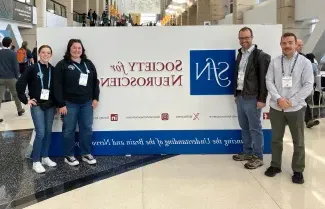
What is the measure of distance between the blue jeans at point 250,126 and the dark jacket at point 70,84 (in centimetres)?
176

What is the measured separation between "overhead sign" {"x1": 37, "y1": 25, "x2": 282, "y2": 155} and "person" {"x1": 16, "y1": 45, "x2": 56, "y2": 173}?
560 millimetres

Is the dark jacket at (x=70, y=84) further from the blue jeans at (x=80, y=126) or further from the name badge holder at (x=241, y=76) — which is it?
the name badge holder at (x=241, y=76)

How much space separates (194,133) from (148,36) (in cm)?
136

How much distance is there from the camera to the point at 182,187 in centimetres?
354

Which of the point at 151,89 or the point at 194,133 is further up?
the point at 151,89

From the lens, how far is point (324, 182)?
12.0 feet

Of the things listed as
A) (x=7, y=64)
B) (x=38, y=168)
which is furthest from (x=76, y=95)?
(x=7, y=64)

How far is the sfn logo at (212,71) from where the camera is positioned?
4.55 meters

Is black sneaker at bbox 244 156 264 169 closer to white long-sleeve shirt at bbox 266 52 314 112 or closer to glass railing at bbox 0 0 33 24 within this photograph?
white long-sleeve shirt at bbox 266 52 314 112

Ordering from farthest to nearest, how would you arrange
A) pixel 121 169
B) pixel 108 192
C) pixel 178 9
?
pixel 178 9, pixel 121 169, pixel 108 192

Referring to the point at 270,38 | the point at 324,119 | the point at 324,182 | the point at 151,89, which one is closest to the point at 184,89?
the point at 151,89

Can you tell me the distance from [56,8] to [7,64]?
1417 cm

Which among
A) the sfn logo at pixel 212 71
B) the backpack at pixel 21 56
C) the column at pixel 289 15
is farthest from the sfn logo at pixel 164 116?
the column at pixel 289 15

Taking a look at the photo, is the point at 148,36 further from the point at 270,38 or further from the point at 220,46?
the point at 270,38
